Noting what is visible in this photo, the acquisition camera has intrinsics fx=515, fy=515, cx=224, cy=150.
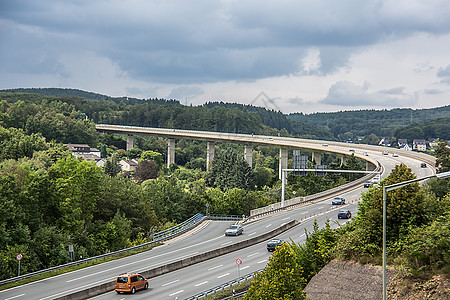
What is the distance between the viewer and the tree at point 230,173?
125438 millimetres

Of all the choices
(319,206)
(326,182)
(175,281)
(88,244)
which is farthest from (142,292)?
(326,182)

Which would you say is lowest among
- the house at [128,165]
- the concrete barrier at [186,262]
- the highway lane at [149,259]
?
the house at [128,165]

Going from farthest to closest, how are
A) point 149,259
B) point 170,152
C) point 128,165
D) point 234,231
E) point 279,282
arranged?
point 170,152
point 128,165
point 234,231
point 149,259
point 279,282

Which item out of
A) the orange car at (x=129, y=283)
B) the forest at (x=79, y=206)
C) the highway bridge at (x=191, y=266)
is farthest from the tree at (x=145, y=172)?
the orange car at (x=129, y=283)

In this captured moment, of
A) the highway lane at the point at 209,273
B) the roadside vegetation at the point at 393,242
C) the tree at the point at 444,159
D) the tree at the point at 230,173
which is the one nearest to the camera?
the roadside vegetation at the point at 393,242

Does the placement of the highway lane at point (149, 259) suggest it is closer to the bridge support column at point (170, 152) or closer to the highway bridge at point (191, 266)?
the highway bridge at point (191, 266)

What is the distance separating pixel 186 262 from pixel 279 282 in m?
19.7

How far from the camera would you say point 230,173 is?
418 feet

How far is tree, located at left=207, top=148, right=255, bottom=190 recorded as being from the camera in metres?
125

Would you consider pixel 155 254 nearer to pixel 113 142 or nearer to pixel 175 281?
pixel 175 281

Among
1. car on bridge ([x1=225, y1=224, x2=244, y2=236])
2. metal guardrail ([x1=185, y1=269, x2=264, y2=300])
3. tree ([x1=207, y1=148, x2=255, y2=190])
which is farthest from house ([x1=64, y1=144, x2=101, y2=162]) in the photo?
metal guardrail ([x1=185, y1=269, x2=264, y2=300])

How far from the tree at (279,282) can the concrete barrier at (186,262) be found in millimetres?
A: 13694

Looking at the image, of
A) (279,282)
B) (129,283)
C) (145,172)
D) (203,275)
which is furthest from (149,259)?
(145,172)

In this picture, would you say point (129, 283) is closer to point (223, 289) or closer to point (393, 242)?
point (223, 289)
